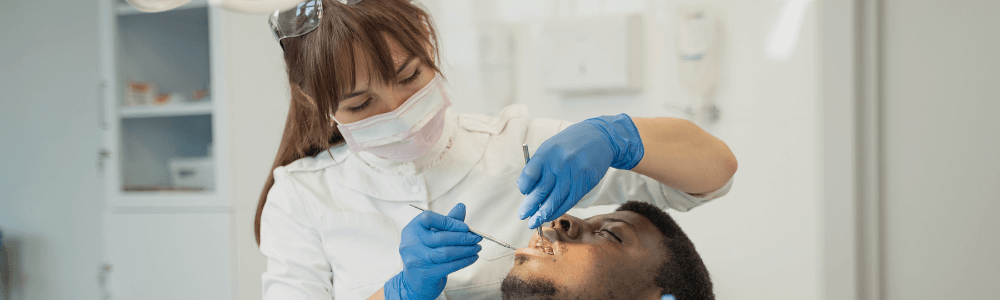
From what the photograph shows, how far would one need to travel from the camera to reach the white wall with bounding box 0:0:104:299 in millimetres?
2857

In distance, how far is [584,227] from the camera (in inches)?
45.2

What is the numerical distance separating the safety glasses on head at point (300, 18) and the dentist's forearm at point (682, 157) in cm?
54

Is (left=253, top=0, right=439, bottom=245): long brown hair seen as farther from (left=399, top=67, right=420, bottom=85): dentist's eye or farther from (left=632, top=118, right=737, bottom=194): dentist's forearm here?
(left=632, top=118, right=737, bottom=194): dentist's forearm

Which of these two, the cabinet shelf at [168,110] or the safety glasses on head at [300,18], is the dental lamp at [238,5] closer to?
the safety glasses on head at [300,18]

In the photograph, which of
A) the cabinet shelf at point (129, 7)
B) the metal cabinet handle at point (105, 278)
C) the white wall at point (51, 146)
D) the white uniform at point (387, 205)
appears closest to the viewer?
the white uniform at point (387, 205)

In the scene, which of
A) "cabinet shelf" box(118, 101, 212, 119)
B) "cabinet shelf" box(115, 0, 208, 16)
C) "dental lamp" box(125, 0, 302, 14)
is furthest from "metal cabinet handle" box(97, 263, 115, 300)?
"dental lamp" box(125, 0, 302, 14)

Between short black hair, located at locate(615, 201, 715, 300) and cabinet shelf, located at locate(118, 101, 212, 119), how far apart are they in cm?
187

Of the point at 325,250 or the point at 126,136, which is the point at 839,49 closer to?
the point at 325,250

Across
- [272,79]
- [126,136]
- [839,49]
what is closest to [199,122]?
[126,136]

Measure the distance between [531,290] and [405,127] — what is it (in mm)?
384

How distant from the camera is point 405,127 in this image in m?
1.15

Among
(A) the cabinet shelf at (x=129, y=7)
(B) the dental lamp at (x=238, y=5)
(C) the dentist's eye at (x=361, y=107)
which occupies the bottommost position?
(C) the dentist's eye at (x=361, y=107)

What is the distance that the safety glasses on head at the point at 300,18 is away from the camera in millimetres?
938

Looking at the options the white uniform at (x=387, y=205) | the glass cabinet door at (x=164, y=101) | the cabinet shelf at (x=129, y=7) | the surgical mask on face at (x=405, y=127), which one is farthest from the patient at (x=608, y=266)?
the cabinet shelf at (x=129, y=7)
